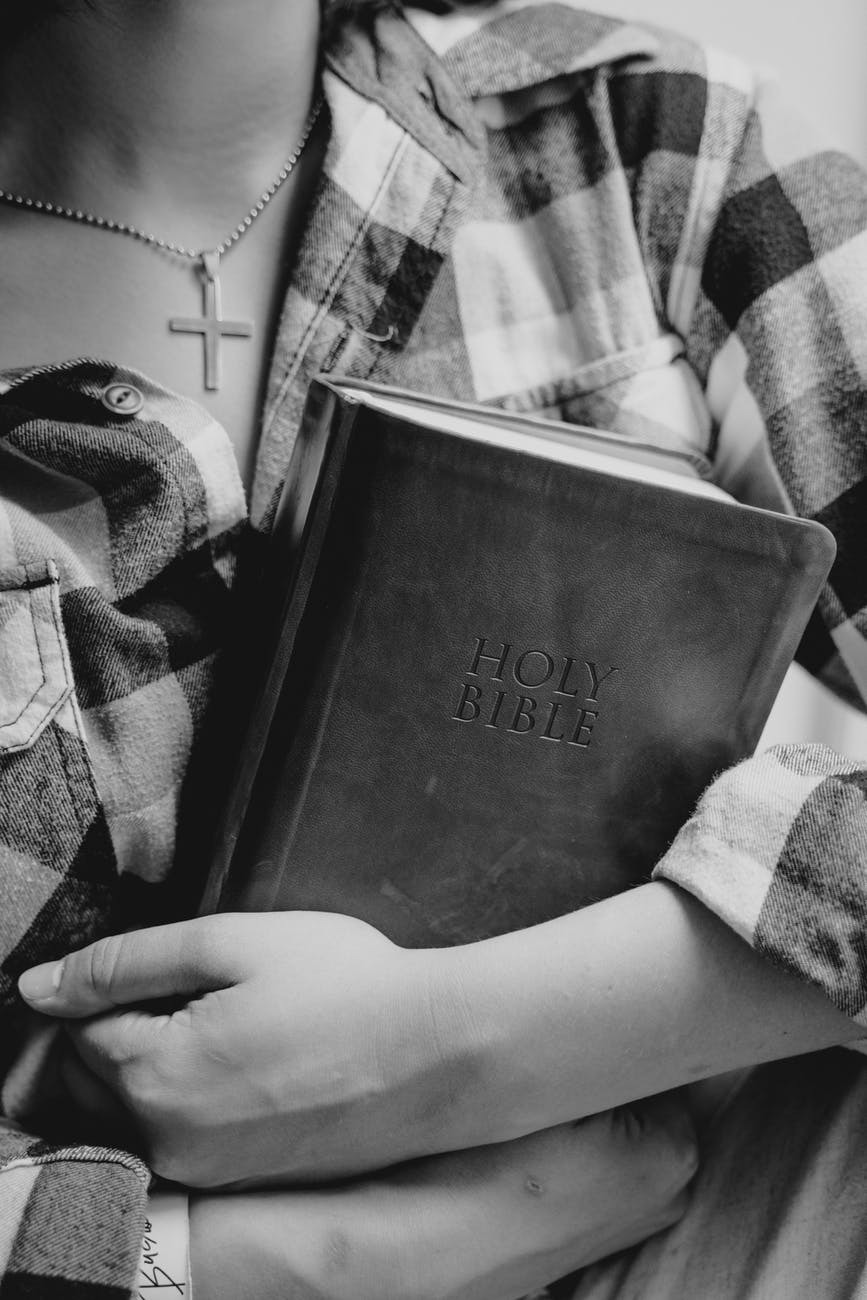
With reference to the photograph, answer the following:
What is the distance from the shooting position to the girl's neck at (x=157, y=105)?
0.51 m

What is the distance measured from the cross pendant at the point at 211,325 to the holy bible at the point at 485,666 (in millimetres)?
118

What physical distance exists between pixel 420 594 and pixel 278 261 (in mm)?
255

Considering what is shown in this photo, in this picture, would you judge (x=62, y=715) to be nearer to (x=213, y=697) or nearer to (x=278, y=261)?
(x=213, y=697)

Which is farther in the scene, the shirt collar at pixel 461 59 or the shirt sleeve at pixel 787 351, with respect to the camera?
the shirt collar at pixel 461 59

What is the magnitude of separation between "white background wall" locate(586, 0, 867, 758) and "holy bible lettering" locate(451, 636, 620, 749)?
44 centimetres

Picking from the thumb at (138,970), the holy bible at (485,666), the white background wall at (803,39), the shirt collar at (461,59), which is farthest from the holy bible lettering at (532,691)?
the white background wall at (803,39)

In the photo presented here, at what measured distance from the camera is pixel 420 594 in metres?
0.39

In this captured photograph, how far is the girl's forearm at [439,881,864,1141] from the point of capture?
16.0 inches

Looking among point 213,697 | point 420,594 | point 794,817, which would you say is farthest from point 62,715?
point 794,817

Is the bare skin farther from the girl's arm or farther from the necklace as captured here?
the girl's arm

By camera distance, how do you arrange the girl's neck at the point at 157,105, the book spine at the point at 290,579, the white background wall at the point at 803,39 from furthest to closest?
the white background wall at the point at 803,39, the girl's neck at the point at 157,105, the book spine at the point at 290,579

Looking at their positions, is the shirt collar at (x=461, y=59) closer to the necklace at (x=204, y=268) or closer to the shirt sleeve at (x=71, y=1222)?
the necklace at (x=204, y=268)

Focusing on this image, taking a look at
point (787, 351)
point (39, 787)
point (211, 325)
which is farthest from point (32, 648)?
point (787, 351)

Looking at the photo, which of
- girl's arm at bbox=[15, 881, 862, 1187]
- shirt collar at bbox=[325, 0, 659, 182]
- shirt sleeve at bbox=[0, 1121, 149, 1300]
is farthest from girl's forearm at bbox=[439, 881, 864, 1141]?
shirt collar at bbox=[325, 0, 659, 182]
